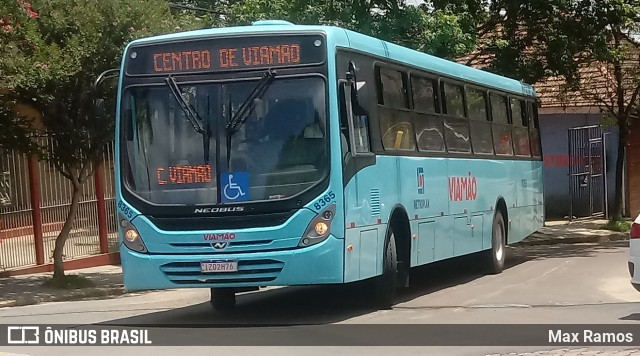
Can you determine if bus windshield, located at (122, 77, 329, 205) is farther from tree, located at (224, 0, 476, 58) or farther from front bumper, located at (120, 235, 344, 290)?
tree, located at (224, 0, 476, 58)

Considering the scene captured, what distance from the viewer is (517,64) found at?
936 inches

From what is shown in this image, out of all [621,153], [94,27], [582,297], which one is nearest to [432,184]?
[582,297]

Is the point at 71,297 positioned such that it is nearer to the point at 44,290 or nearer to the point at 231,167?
the point at 44,290

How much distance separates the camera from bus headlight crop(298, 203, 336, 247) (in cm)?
1127

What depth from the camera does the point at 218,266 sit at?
11305mm

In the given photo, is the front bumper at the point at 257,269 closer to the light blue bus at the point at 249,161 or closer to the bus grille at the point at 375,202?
the light blue bus at the point at 249,161

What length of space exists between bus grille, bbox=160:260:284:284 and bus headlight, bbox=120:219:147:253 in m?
0.48

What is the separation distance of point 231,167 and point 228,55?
4.32 ft

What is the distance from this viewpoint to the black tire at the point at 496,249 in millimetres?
17911

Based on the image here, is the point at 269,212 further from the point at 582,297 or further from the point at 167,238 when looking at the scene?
the point at 582,297

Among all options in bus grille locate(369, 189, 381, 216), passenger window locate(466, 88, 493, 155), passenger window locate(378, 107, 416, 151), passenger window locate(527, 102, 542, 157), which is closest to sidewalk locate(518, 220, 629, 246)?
passenger window locate(527, 102, 542, 157)

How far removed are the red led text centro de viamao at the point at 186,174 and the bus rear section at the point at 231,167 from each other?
0.01 metres

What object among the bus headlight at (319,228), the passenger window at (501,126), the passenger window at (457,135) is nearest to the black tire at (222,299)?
the bus headlight at (319,228)

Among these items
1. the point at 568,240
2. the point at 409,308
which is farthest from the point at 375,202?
the point at 568,240
